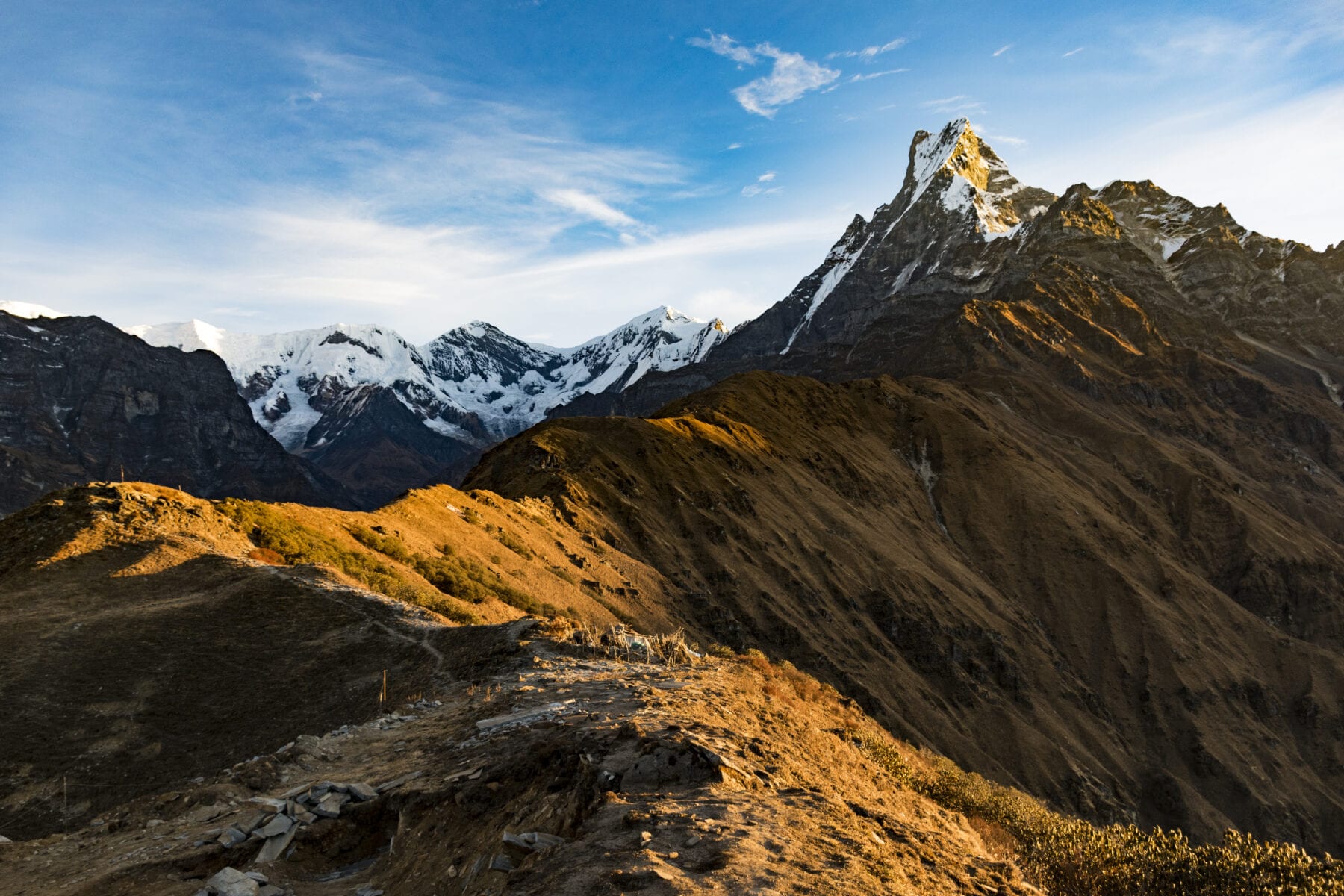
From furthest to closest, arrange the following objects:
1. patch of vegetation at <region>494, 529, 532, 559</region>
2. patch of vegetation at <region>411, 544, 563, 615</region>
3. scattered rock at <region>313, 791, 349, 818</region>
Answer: patch of vegetation at <region>494, 529, 532, 559</region>, patch of vegetation at <region>411, 544, 563, 615</region>, scattered rock at <region>313, 791, 349, 818</region>

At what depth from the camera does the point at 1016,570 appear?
102 meters

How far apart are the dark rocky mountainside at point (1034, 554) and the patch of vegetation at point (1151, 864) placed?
155ft

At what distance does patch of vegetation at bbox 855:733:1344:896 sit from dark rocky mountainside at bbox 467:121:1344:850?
47.4 meters

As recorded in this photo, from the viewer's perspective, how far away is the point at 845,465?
105 meters

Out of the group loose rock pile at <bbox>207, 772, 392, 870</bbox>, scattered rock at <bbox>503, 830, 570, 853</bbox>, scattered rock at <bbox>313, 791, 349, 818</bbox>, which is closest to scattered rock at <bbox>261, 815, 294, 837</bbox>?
loose rock pile at <bbox>207, 772, 392, 870</bbox>

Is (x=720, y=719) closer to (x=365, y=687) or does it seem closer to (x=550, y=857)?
(x=550, y=857)

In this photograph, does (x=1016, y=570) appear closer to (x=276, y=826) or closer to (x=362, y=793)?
(x=362, y=793)

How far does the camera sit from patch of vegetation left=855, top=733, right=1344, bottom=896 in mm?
11891

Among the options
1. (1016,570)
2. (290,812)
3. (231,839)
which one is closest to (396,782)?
(290,812)

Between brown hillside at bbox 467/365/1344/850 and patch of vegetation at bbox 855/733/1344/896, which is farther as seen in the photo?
brown hillside at bbox 467/365/1344/850

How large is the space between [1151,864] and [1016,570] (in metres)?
97.0

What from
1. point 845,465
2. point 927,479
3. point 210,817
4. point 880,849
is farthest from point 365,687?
point 927,479

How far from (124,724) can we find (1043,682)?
8630cm

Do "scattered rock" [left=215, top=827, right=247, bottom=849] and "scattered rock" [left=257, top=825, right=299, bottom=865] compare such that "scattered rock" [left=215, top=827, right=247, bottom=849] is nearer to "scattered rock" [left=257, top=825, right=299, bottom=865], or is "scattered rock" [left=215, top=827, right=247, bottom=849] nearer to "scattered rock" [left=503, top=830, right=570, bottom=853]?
"scattered rock" [left=257, top=825, right=299, bottom=865]
